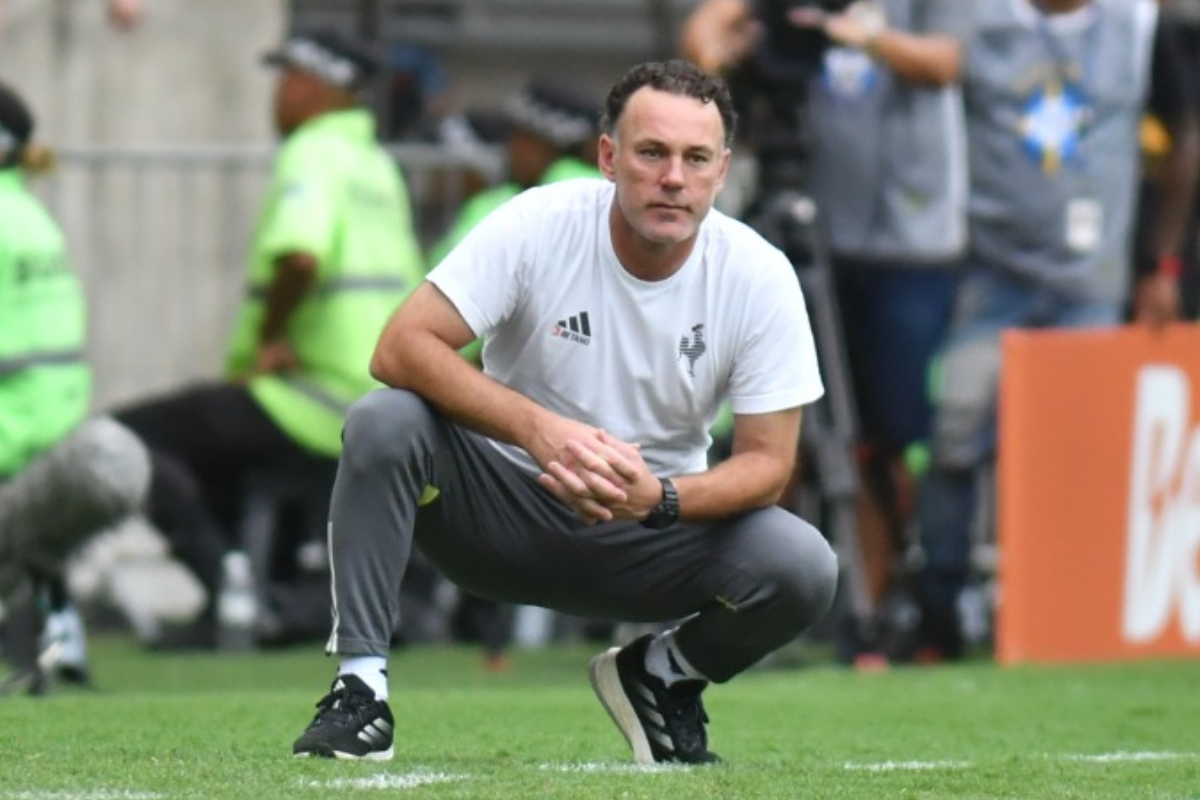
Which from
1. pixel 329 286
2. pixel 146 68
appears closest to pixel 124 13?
pixel 146 68

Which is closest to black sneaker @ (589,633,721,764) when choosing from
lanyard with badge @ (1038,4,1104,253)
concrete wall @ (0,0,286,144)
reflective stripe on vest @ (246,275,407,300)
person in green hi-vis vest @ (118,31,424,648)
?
lanyard with badge @ (1038,4,1104,253)

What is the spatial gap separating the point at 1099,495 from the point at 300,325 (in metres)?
2.98

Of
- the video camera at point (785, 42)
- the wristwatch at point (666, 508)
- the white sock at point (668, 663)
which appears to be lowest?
the white sock at point (668, 663)

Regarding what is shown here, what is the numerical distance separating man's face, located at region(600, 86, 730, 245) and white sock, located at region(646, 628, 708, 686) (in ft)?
2.76

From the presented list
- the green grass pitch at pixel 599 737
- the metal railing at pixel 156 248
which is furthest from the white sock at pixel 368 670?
the metal railing at pixel 156 248

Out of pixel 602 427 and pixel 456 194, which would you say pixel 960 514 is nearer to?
pixel 456 194

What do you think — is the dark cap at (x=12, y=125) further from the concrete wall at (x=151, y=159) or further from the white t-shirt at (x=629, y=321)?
the white t-shirt at (x=629, y=321)

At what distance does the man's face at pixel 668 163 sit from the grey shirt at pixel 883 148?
14.3ft

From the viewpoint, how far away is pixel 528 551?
20.7 feet

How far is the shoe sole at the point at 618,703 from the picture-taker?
6316 millimetres

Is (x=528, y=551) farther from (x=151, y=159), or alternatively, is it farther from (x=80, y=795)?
(x=151, y=159)

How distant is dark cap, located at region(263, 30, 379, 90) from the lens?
1153cm

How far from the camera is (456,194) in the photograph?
1304cm

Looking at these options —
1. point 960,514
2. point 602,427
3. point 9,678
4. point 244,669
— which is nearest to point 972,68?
point 960,514
